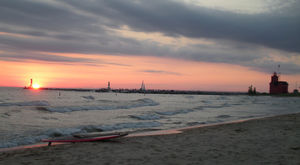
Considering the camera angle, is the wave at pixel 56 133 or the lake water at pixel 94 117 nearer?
the wave at pixel 56 133

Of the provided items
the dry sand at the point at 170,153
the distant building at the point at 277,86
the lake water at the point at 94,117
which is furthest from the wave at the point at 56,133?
the distant building at the point at 277,86

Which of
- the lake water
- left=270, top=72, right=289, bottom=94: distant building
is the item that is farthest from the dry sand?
left=270, top=72, right=289, bottom=94: distant building

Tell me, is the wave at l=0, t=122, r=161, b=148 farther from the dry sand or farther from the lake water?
the dry sand

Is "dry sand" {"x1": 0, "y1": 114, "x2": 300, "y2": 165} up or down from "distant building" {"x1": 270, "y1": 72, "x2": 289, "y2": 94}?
down

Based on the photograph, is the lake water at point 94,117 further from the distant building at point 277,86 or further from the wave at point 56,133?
the distant building at point 277,86

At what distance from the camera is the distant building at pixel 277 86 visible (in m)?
131

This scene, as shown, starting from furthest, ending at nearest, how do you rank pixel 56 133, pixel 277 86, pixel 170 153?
1. pixel 277 86
2. pixel 56 133
3. pixel 170 153

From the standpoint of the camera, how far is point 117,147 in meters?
8.92

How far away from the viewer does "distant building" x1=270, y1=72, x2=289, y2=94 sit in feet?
431

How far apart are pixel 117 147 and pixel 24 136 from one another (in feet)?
18.0

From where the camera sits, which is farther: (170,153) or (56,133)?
(56,133)

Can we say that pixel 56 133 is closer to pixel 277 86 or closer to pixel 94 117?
pixel 94 117

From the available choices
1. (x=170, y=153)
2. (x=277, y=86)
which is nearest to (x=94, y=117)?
(x=170, y=153)

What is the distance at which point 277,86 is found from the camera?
132 meters
